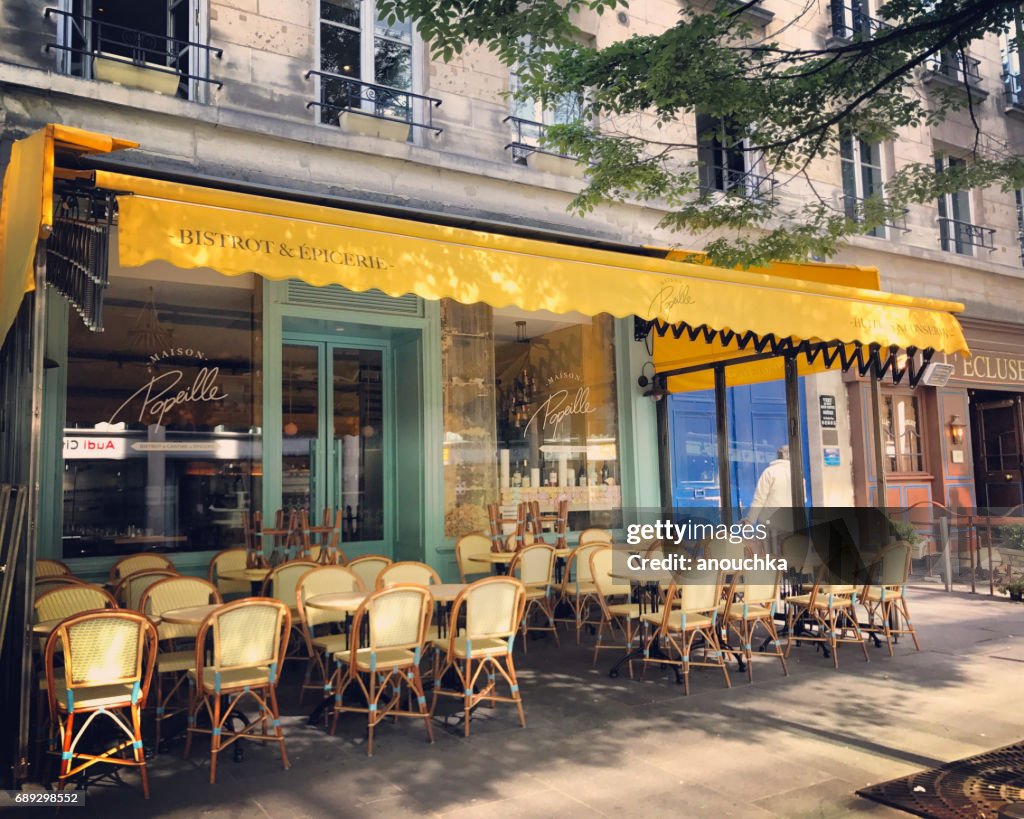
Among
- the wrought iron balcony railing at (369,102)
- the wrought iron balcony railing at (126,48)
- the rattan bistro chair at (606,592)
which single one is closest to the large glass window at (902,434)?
the rattan bistro chair at (606,592)

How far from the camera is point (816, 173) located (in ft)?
43.4

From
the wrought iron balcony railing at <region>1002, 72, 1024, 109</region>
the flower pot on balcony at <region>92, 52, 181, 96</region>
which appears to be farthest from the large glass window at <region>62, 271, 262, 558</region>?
the wrought iron balcony railing at <region>1002, 72, 1024, 109</region>

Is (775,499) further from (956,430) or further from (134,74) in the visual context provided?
(134,74)

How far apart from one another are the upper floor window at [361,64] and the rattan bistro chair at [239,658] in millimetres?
6060

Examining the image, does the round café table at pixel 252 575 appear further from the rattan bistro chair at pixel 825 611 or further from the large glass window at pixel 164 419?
the rattan bistro chair at pixel 825 611

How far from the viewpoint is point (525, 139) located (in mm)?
10375

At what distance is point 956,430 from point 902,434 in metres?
1.17

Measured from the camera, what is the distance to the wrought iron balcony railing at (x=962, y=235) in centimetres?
1503

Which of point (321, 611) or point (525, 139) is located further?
point (525, 139)

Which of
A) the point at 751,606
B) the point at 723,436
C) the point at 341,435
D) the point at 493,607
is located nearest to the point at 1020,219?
the point at 723,436

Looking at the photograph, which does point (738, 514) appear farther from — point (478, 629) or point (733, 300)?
point (478, 629)

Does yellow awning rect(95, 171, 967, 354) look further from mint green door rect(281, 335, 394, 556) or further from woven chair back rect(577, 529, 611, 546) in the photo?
mint green door rect(281, 335, 394, 556)

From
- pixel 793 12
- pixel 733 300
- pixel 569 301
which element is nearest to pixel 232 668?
pixel 569 301

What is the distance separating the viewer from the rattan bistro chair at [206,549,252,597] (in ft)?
25.1
